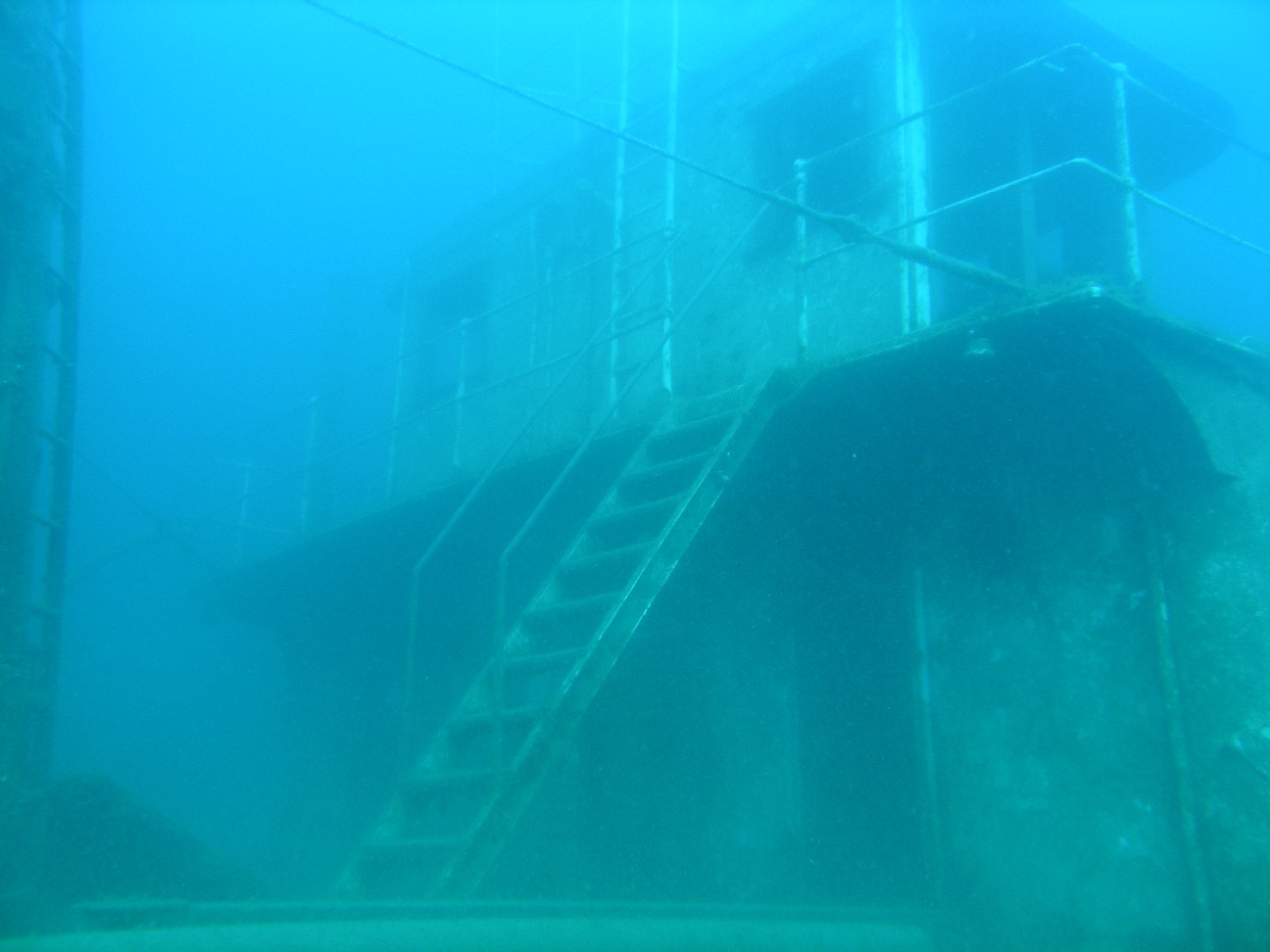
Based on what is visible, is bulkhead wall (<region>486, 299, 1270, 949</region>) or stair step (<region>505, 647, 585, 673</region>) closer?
bulkhead wall (<region>486, 299, 1270, 949</region>)

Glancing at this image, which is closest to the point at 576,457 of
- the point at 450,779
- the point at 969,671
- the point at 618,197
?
the point at 450,779

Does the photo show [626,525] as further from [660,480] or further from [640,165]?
[640,165]

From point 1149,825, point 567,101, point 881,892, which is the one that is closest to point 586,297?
point 567,101

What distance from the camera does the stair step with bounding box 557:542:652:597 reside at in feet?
17.5

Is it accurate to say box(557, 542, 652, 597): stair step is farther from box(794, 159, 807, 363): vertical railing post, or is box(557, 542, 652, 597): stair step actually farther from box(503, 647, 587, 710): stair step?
box(794, 159, 807, 363): vertical railing post

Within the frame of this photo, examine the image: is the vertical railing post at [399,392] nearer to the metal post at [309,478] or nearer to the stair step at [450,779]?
the metal post at [309,478]

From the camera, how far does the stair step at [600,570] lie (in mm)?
5344

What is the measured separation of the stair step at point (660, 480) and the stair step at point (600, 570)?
1.71 ft

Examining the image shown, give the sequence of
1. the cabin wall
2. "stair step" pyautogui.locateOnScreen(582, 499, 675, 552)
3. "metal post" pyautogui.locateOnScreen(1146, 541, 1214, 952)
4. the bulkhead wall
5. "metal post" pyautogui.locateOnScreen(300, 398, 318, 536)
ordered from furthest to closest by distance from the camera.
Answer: "metal post" pyautogui.locateOnScreen(300, 398, 318, 536) < the cabin wall < "stair step" pyautogui.locateOnScreen(582, 499, 675, 552) < the bulkhead wall < "metal post" pyautogui.locateOnScreen(1146, 541, 1214, 952)

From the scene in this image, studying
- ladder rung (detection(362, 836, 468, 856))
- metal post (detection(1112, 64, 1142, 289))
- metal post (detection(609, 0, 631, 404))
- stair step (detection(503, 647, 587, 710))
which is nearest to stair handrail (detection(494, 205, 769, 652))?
stair step (detection(503, 647, 587, 710))

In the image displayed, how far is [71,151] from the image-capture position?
20.4ft

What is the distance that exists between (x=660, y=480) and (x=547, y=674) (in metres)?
1.66

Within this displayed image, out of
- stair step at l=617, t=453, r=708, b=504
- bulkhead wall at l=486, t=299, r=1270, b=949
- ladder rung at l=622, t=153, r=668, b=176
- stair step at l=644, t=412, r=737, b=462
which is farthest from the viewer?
ladder rung at l=622, t=153, r=668, b=176

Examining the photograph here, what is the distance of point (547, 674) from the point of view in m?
5.02
